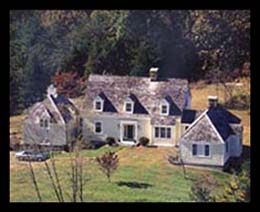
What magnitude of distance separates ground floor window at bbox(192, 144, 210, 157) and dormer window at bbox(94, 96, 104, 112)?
0.53 meters

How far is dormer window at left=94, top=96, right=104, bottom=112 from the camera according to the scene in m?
4.03

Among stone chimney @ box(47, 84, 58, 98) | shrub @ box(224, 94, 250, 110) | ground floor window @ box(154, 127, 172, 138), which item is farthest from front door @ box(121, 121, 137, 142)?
Result: shrub @ box(224, 94, 250, 110)

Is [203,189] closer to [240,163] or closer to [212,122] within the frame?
[240,163]

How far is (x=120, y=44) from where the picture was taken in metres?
4.01

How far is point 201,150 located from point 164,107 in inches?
11.6

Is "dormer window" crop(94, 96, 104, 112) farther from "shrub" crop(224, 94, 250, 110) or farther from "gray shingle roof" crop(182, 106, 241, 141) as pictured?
"shrub" crop(224, 94, 250, 110)

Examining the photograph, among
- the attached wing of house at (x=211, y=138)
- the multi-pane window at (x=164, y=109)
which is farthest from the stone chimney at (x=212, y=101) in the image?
the multi-pane window at (x=164, y=109)

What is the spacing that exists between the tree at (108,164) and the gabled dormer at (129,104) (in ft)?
0.86

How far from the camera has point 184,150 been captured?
13.1 feet

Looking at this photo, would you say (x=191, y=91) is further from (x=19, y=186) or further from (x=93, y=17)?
(x=19, y=186)

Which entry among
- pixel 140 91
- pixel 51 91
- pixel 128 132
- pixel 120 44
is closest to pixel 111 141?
pixel 128 132

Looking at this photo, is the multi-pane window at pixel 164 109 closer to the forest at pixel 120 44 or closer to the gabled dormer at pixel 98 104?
the forest at pixel 120 44

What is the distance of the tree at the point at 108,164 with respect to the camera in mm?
3955
